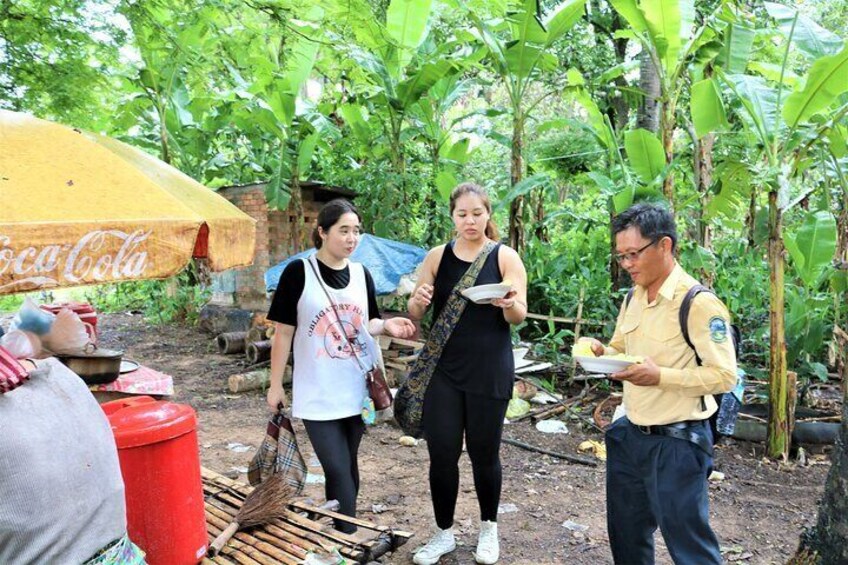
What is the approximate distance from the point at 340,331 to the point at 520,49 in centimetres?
459

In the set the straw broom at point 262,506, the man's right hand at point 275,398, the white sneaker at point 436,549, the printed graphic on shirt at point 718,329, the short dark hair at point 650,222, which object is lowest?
the white sneaker at point 436,549

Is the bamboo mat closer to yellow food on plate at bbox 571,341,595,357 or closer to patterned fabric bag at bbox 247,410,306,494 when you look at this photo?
patterned fabric bag at bbox 247,410,306,494

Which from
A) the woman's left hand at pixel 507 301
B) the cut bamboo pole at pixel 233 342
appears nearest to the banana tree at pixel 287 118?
the cut bamboo pole at pixel 233 342

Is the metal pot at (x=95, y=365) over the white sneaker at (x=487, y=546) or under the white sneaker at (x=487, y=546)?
over

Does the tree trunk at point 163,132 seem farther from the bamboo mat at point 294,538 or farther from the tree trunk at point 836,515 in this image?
the tree trunk at point 836,515

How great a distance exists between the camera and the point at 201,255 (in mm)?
2766

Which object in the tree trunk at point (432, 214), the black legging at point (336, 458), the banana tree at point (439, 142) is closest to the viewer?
the black legging at point (336, 458)

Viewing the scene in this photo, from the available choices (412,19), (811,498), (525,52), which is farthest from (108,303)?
(811,498)

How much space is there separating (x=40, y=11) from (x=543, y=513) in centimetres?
501

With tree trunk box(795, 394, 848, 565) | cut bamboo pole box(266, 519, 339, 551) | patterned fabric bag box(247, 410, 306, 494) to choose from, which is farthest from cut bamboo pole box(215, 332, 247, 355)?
tree trunk box(795, 394, 848, 565)

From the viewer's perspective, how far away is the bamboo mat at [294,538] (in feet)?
8.25

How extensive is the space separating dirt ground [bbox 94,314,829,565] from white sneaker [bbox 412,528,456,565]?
3.1 inches

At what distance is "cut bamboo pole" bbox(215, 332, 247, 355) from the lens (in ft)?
31.1

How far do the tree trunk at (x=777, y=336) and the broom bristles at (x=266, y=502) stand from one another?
397cm
